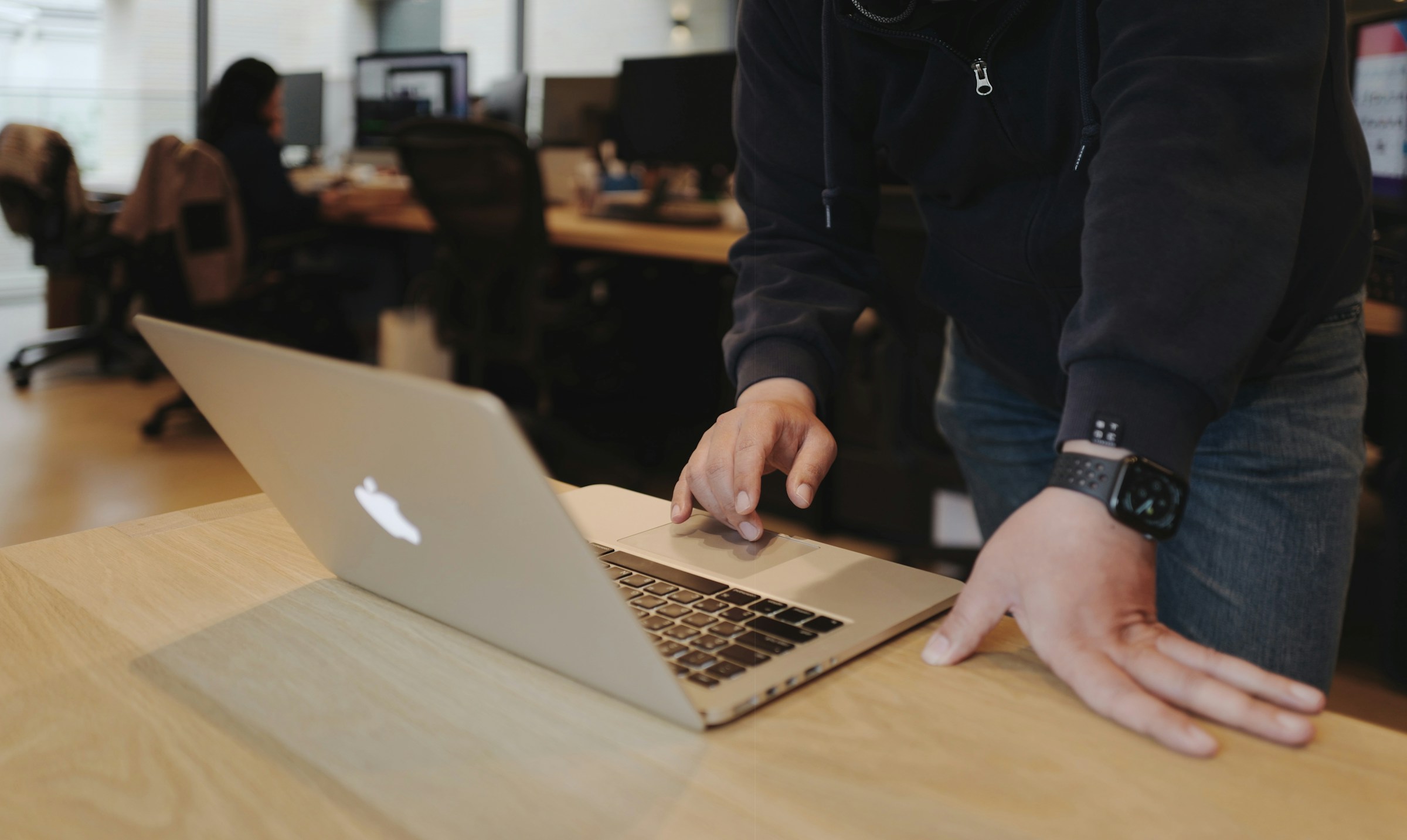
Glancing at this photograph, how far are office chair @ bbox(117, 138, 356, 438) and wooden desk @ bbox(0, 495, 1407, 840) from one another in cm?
328

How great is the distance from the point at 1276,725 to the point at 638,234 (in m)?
2.67

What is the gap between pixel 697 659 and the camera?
1.89 ft

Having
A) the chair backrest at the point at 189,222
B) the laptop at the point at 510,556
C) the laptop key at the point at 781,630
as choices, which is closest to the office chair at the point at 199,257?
the chair backrest at the point at 189,222

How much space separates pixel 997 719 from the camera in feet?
1.76

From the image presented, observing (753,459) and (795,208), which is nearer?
(753,459)

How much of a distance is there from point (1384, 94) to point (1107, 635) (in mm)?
2029

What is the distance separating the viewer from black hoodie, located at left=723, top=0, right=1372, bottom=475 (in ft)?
2.06

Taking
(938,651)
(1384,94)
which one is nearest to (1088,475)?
(938,651)

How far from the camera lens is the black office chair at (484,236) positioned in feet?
Answer: 9.55

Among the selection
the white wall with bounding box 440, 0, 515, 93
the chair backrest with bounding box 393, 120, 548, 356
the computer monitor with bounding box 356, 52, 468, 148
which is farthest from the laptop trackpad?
the white wall with bounding box 440, 0, 515, 93

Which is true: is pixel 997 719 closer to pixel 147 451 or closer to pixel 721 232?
pixel 721 232

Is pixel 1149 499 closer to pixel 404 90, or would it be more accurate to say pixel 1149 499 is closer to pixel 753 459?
pixel 753 459

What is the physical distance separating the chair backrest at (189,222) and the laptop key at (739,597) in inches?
135

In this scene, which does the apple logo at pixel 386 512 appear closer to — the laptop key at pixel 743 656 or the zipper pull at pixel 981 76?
the laptop key at pixel 743 656
